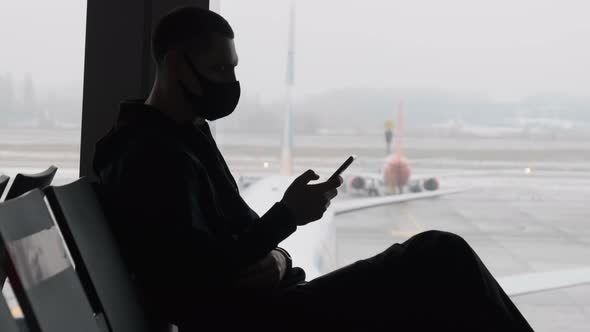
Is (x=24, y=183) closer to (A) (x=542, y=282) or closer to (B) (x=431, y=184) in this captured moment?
(A) (x=542, y=282)

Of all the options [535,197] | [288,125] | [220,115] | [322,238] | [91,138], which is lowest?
[535,197]

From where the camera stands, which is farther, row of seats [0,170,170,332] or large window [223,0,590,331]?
large window [223,0,590,331]

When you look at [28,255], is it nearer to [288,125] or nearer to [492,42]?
[288,125]

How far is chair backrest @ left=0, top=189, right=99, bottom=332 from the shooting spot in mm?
802

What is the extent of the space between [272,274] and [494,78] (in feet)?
55.2

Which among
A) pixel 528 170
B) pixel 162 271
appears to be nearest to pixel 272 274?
pixel 162 271

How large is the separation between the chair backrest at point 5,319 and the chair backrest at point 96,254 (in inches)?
10.9

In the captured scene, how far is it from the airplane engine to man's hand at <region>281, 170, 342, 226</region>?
12.4 metres

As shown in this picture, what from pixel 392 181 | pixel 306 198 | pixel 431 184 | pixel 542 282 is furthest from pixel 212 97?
pixel 431 184

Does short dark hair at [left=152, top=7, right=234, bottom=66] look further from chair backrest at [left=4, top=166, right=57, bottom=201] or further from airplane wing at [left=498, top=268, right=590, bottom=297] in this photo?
airplane wing at [left=498, top=268, right=590, bottom=297]

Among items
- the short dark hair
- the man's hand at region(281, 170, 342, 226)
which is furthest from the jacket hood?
the man's hand at region(281, 170, 342, 226)

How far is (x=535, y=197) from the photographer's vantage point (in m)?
16.8

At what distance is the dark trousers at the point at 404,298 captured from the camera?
115 centimetres

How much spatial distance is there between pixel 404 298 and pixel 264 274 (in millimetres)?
222
